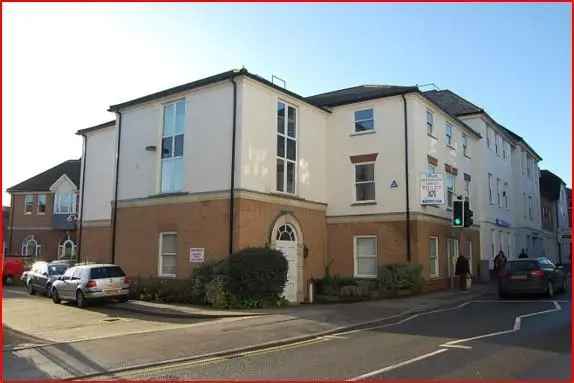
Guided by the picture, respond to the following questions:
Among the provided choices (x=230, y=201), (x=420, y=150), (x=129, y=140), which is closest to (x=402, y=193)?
(x=420, y=150)

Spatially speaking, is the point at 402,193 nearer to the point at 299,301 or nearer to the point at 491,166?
the point at 299,301

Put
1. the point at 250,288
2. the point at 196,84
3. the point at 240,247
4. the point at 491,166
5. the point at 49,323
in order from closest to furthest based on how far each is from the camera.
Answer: the point at 49,323 < the point at 250,288 < the point at 240,247 < the point at 196,84 < the point at 491,166

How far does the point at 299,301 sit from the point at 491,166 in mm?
17622

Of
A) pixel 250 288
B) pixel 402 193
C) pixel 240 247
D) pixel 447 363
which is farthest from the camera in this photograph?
pixel 402 193

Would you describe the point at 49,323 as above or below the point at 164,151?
below

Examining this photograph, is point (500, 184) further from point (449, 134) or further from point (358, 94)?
point (358, 94)

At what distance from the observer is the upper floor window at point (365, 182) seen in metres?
24.0

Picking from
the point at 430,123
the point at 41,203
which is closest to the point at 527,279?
the point at 430,123

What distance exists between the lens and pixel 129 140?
77.9 feet

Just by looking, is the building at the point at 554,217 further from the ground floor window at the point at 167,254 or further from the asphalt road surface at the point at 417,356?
the asphalt road surface at the point at 417,356

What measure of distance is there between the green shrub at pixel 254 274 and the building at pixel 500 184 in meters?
16.3

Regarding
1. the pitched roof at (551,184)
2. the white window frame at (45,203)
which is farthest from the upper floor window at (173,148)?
the pitched roof at (551,184)

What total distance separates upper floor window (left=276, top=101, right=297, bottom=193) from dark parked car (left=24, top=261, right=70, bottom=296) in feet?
35.0

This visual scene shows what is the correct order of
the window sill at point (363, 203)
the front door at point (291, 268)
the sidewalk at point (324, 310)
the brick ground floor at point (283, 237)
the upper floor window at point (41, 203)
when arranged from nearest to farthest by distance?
the sidewalk at point (324, 310)
the brick ground floor at point (283, 237)
the front door at point (291, 268)
the window sill at point (363, 203)
the upper floor window at point (41, 203)
